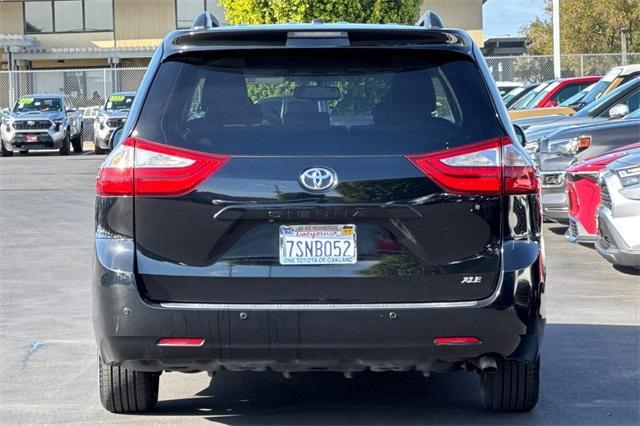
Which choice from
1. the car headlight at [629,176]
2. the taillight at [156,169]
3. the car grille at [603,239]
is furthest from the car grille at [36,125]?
the taillight at [156,169]

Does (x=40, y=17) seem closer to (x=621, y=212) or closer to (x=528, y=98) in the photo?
(x=528, y=98)

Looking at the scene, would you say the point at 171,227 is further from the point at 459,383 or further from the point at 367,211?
the point at 459,383

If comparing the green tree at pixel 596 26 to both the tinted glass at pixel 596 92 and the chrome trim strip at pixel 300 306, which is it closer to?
the tinted glass at pixel 596 92

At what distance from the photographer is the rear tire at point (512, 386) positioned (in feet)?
19.2

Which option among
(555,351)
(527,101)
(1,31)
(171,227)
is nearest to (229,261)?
(171,227)

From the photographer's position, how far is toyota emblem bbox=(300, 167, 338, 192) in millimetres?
5145

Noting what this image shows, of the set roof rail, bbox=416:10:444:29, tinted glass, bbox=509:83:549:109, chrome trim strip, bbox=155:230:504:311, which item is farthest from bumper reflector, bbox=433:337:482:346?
tinted glass, bbox=509:83:549:109

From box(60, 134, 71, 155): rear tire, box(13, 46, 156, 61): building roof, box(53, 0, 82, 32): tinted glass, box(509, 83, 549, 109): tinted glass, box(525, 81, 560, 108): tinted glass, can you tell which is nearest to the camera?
box(525, 81, 560, 108): tinted glass

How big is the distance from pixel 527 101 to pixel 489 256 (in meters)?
18.8

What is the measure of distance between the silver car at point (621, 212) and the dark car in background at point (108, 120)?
2424cm

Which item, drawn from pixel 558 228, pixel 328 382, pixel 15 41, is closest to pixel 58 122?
pixel 15 41

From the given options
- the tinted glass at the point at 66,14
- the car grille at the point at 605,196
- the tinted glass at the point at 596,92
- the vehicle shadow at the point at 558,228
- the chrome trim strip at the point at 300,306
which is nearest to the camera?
the chrome trim strip at the point at 300,306

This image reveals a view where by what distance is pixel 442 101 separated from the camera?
544 centimetres

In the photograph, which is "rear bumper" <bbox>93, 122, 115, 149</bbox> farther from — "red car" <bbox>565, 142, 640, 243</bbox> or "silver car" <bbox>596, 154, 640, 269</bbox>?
"silver car" <bbox>596, 154, 640, 269</bbox>
